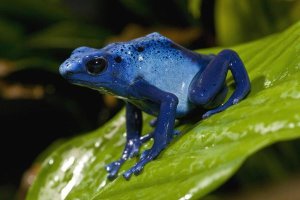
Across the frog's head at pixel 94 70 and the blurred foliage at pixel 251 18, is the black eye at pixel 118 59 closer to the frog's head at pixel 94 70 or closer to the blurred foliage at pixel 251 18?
the frog's head at pixel 94 70

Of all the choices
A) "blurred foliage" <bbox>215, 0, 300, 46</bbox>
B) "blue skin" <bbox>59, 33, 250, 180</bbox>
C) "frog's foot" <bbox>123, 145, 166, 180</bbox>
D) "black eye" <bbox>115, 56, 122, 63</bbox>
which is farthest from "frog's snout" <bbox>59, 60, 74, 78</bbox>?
"blurred foliage" <bbox>215, 0, 300, 46</bbox>

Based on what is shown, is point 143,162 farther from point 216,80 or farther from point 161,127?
point 216,80

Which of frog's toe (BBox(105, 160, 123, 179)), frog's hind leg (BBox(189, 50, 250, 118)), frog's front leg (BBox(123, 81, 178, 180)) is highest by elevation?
frog's hind leg (BBox(189, 50, 250, 118))

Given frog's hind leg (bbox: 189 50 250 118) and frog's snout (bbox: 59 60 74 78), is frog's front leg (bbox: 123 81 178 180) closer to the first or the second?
frog's hind leg (bbox: 189 50 250 118)

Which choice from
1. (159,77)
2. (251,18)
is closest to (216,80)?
(159,77)

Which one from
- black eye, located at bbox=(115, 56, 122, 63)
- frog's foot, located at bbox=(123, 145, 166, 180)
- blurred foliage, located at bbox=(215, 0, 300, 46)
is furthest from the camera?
blurred foliage, located at bbox=(215, 0, 300, 46)

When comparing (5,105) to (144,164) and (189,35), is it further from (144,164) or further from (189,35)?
(144,164)
